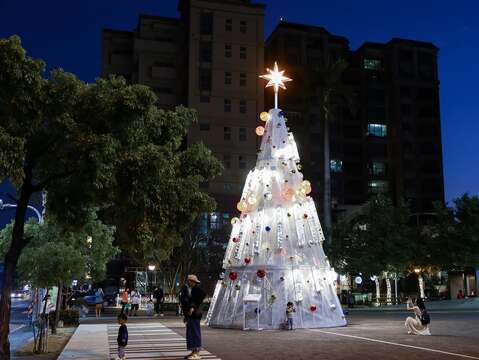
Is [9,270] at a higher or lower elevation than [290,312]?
higher

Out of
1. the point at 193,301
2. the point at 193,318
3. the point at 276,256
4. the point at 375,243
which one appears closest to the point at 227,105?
the point at 375,243

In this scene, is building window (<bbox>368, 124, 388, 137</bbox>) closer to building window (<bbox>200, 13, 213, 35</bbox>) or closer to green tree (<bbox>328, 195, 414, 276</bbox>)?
building window (<bbox>200, 13, 213, 35</bbox>)

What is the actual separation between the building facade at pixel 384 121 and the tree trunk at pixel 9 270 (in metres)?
73.0

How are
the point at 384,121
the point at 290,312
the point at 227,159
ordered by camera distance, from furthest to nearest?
the point at 384,121, the point at 227,159, the point at 290,312

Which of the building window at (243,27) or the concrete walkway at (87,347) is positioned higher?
the building window at (243,27)

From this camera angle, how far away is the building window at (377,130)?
294ft

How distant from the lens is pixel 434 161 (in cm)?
8925

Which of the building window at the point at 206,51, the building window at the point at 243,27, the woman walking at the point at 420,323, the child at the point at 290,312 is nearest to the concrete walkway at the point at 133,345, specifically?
the child at the point at 290,312

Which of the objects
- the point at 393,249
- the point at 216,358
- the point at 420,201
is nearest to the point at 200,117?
the point at 393,249

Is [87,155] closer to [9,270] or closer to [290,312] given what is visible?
[9,270]

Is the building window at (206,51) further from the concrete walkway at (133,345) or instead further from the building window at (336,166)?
the concrete walkway at (133,345)

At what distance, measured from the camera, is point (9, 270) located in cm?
1337

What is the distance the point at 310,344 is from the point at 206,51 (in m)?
54.0

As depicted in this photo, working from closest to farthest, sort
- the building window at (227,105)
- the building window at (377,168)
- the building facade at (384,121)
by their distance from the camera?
the building window at (227,105) < the building facade at (384,121) < the building window at (377,168)
